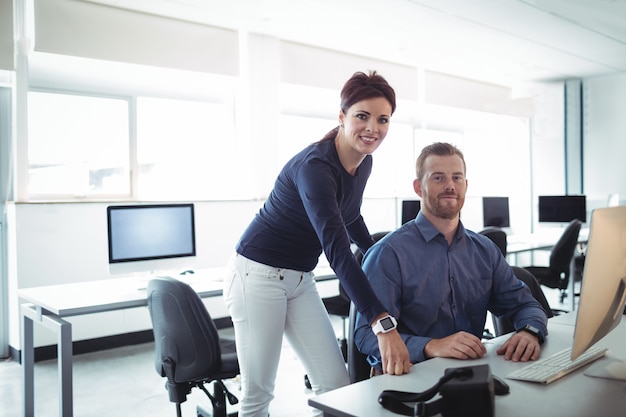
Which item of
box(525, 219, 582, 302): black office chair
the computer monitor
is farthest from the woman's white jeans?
box(525, 219, 582, 302): black office chair

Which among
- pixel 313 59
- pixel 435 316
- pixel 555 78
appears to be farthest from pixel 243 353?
pixel 555 78

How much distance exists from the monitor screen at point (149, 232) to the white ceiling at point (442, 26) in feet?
7.02

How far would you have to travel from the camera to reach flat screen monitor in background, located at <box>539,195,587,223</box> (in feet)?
Answer: 22.3

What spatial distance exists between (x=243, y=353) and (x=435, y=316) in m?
0.70

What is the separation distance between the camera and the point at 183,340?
7.57ft

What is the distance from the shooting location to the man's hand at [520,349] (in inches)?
57.7

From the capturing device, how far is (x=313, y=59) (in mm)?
5992

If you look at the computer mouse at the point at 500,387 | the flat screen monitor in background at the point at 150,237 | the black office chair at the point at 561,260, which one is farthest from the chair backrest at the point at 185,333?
the black office chair at the point at 561,260

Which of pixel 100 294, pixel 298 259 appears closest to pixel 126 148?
pixel 100 294

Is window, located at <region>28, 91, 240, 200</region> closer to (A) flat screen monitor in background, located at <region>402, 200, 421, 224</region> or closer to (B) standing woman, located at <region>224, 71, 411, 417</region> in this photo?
(A) flat screen monitor in background, located at <region>402, 200, 421, 224</region>

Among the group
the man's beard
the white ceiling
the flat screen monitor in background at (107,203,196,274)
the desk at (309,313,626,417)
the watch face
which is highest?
the white ceiling

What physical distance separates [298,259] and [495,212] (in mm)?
4650

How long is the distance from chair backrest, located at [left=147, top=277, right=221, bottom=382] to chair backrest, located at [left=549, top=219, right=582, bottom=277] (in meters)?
3.89

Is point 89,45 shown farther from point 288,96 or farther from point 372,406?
point 372,406
